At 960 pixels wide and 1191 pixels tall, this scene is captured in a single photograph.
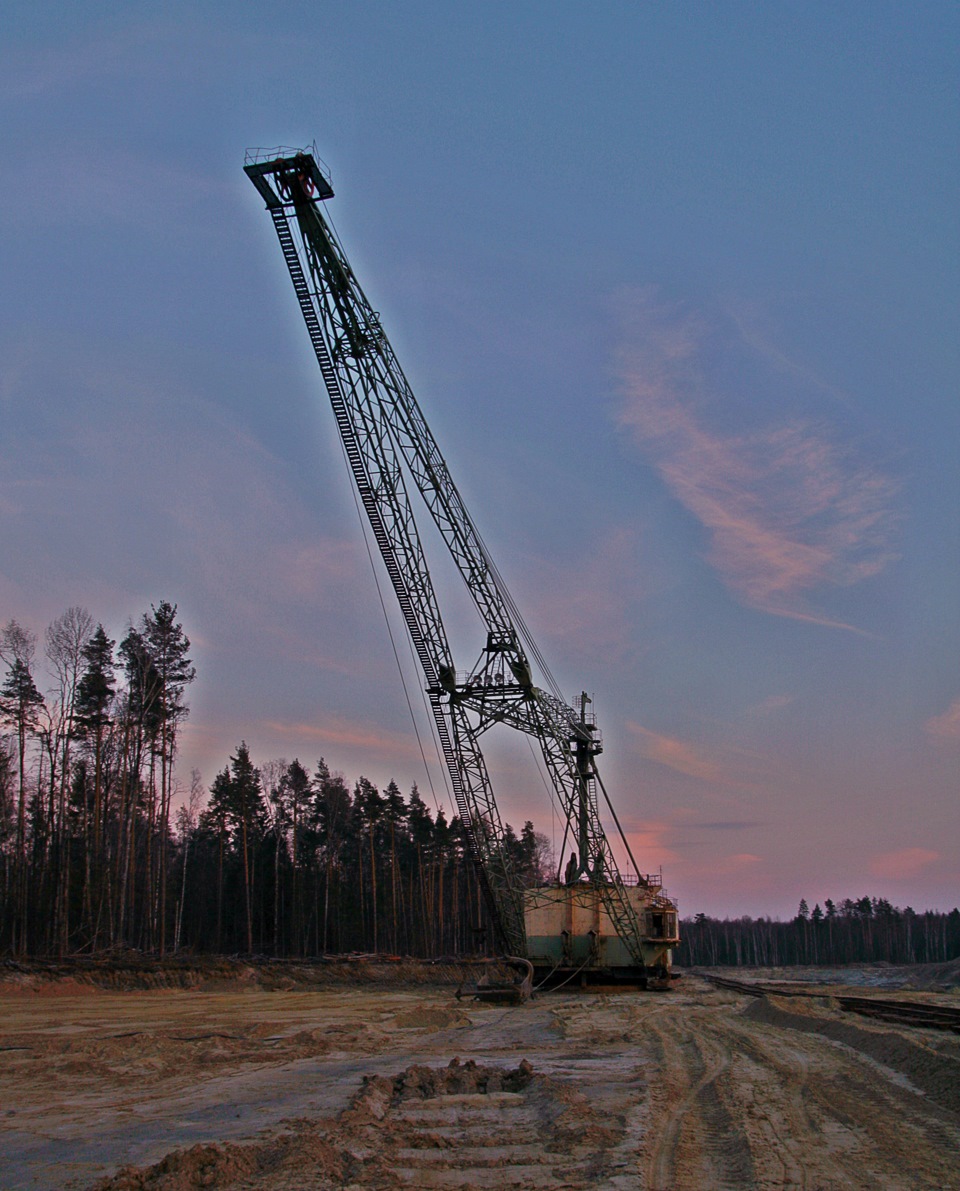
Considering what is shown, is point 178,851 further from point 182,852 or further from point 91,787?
point 91,787

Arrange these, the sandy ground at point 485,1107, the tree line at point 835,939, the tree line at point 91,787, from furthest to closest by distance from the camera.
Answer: the tree line at point 835,939, the tree line at point 91,787, the sandy ground at point 485,1107

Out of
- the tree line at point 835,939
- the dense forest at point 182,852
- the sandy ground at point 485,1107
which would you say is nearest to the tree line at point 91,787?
the dense forest at point 182,852

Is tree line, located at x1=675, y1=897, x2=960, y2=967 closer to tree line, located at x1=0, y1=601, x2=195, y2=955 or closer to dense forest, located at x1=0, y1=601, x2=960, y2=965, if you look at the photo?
dense forest, located at x1=0, y1=601, x2=960, y2=965

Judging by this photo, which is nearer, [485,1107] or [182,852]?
[485,1107]

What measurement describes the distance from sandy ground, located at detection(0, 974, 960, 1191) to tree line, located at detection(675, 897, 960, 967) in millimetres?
113230

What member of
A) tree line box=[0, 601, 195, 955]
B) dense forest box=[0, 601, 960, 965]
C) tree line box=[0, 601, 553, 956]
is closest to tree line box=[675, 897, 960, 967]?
dense forest box=[0, 601, 960, 965]

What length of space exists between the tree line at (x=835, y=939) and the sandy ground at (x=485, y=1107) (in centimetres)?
11323

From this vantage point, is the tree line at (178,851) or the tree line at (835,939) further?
the tree line at (835,939)

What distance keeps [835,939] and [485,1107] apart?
14049cm

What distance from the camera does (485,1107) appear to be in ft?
34.1

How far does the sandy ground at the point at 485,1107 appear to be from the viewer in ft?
25.6

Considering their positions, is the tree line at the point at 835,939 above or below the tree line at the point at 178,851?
below

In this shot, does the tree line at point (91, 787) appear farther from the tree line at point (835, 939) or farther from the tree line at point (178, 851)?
the tree line at point (835, 939)

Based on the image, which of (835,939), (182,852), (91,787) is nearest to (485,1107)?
(91,787)
